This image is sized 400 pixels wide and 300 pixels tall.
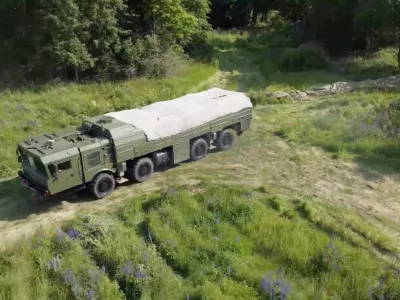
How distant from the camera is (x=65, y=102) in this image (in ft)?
74.0

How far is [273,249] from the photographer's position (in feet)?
39.4

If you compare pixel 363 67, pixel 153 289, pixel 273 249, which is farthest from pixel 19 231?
pixel 363 67

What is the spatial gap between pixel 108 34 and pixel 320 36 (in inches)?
694

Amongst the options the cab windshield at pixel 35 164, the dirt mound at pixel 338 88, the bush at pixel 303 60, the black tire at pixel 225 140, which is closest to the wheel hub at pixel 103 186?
the cab windshield at pixel 35 164

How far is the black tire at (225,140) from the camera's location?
17.9m

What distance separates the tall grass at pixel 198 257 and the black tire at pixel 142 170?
1.84 metres

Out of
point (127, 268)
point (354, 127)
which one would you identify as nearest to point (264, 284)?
point (127, 268)

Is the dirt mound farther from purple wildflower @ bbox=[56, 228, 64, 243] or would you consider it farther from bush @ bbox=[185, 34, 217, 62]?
purple wildflower @ bbox=[56, 228, 64, 243]

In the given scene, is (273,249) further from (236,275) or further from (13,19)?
(13,19)

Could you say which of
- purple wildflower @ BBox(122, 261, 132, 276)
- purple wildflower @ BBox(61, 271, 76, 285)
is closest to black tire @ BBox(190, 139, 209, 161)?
purple wildflower @ BBox(122, 261, 132, 276)

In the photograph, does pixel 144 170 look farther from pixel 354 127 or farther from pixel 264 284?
pixel 354 127

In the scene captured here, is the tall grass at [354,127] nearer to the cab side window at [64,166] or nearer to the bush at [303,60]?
the bush at [303,60]

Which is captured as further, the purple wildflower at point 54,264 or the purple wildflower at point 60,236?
the purple wildflower at point 60,236

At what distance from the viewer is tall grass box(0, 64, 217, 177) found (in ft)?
66.6
